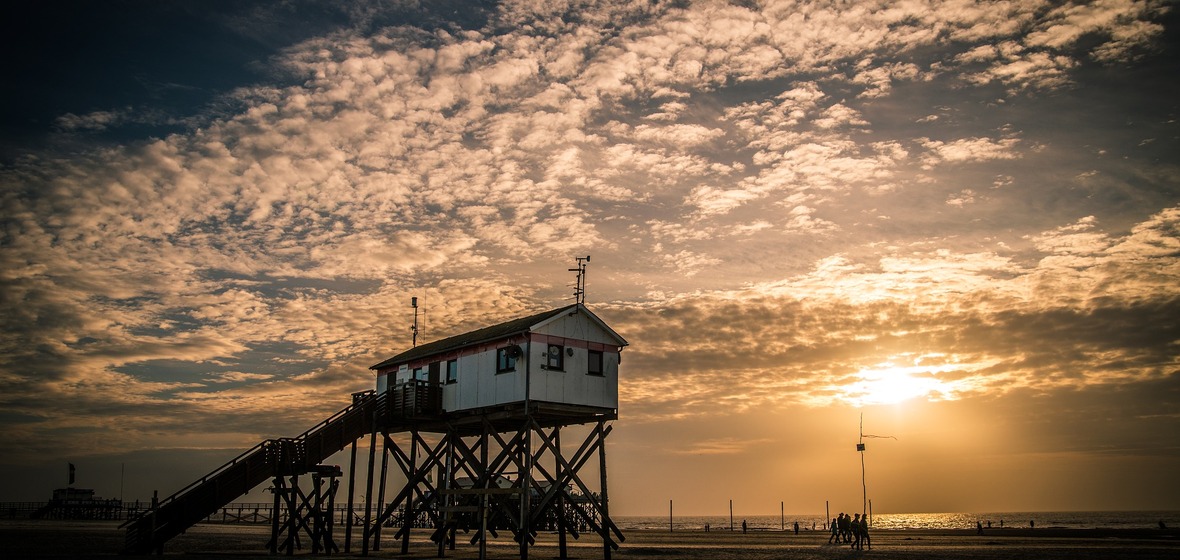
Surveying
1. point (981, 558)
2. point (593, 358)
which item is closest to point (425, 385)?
point (593, 358)

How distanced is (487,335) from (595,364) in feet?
16.4

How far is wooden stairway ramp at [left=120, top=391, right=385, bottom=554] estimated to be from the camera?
32.1 meters

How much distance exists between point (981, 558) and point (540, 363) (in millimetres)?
23503

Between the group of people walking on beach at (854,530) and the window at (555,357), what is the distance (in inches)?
957

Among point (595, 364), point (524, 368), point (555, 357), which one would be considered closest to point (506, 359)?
point (524, 368)

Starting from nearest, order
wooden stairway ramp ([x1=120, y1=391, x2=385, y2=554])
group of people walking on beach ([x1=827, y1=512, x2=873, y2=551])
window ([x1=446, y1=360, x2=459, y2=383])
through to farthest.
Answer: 1. wooden stairway ramp ([x1=120, y1=391, x2=385, y2=554])
2. window ([x1=446, y1=360, x2=459, y2=383])
3. group of people walking on beach ([x1=827, y1=512, x2=873, y2=551])

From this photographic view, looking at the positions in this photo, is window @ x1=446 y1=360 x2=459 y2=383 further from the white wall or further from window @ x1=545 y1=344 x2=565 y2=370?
window @ x1=545 y1=344 x2=565 y2=370

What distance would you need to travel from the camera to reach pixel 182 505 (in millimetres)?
32594

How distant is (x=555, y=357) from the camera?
36594 millimetres

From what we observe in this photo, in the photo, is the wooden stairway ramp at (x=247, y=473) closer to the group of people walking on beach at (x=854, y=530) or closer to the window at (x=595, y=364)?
the window at (x=595, y=364)

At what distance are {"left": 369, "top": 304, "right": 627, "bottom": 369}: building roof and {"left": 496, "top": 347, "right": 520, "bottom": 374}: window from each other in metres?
0.65

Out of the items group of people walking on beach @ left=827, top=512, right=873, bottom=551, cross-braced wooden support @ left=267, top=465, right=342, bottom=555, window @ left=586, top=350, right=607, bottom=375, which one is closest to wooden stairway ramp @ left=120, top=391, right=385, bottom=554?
cross-braced wooden support @ left=267, top=465, right=342, bottom=555

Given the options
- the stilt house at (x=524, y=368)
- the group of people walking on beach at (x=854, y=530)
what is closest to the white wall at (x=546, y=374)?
the stilt house at (x=524, y=368)

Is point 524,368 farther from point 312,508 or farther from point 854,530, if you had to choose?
point 854,530
